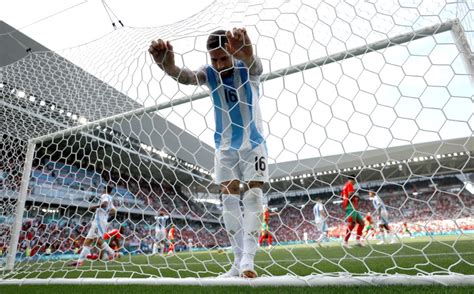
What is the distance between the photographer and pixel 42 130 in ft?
13.8

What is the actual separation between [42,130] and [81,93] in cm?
96

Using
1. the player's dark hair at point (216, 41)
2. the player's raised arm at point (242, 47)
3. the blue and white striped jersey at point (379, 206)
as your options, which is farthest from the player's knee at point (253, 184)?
the blue and white striped jersey at point (379, 206)

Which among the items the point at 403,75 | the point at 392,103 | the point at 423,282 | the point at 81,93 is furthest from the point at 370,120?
the point at 81,93

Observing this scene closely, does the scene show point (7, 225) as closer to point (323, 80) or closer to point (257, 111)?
point (257, 111)

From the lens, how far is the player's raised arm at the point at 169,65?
168 centimetres

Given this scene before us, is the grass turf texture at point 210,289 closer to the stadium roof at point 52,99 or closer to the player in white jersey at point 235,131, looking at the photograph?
the player in white jersey at point 235,131

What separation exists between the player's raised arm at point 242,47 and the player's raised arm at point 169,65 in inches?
15.3

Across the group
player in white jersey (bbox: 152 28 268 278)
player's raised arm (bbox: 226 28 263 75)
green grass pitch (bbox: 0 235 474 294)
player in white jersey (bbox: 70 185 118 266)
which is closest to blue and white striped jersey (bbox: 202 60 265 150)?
player in white jersey (bbox: 152 28 268 278)

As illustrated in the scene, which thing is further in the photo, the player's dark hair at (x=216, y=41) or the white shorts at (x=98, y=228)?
the white shorts at (x=98, y=228)

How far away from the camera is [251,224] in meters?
1.63

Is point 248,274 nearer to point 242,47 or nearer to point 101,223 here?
point 242,47

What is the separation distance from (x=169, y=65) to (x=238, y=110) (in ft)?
1.60

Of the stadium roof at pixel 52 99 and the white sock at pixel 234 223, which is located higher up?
the stadium roof at pixel 52 99

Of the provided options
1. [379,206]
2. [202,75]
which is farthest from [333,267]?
[379,206]
